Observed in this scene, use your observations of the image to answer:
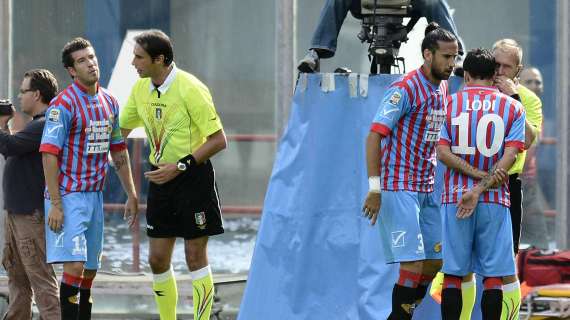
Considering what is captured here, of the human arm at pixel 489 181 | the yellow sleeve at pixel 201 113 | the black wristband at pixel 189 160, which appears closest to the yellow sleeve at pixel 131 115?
the yellow sleeve at pixel 201 113

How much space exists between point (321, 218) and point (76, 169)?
138cm

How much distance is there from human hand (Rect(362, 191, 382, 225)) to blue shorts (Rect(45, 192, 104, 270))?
156cm

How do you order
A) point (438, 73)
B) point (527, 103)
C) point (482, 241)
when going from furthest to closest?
point (527, 103), point (482, 241), point (438, 73)

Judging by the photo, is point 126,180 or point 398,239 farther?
point 126,180

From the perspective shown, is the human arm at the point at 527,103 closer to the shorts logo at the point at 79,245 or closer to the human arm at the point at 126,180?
the human arm at the point at 126,180

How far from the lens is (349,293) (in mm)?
7535

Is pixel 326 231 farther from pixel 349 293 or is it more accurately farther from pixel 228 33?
A: pixel 228 33

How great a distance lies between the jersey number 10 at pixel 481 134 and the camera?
7074 mm

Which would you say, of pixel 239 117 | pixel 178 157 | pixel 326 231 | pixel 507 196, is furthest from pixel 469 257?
pixel 239 117

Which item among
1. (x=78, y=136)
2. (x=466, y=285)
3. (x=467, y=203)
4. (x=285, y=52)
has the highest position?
(x=285, y=52)

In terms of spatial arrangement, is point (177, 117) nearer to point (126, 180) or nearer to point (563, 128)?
point (126, 180)

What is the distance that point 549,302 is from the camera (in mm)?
8578

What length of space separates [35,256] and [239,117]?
8.93 ft

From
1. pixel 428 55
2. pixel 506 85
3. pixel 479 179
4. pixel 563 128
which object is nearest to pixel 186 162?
pixel 428 55
